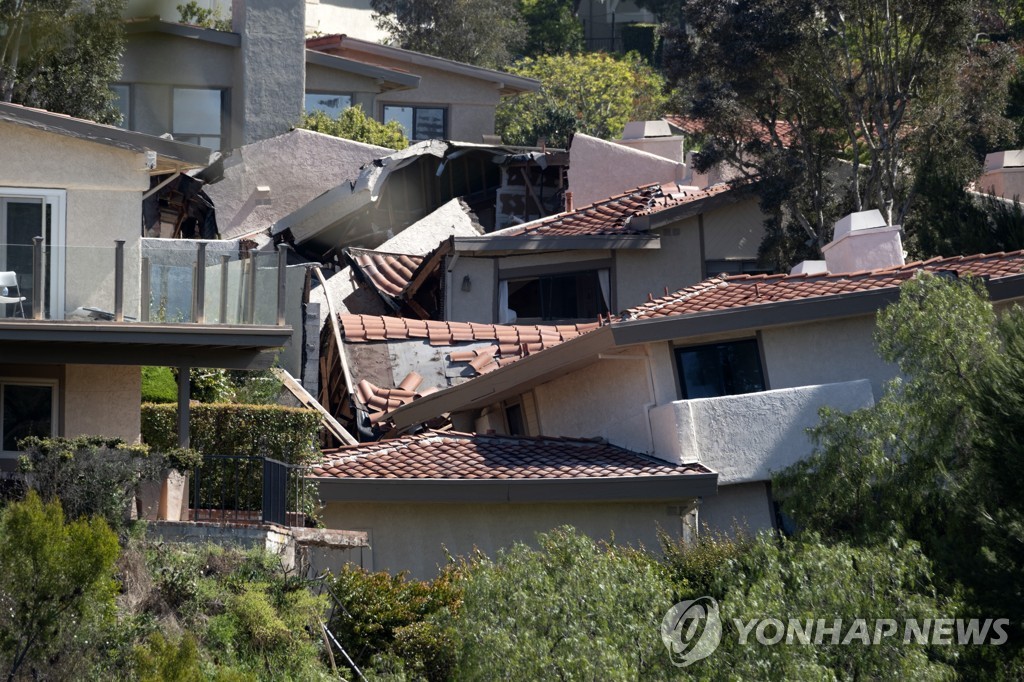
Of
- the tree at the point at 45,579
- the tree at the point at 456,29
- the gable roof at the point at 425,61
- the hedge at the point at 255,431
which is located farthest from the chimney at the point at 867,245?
the tree at the point at 456,29

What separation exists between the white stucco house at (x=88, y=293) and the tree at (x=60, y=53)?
10.2 m

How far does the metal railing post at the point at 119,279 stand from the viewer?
1936cm

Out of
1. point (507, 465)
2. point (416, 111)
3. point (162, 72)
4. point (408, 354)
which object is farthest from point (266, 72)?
point (507, 465)

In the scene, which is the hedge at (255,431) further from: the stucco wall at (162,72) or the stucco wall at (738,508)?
the stucco wall at (162,72)

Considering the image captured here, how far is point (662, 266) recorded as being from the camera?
31.2m

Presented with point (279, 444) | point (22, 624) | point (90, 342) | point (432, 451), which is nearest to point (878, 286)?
point (432, 451)

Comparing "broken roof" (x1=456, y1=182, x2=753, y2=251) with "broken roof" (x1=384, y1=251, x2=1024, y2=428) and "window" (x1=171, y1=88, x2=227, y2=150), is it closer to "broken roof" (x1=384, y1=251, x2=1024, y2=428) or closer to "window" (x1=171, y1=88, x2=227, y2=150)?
"broken roof" (x1=384, y1=251, x2=1024, y2=428)

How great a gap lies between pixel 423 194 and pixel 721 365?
634 inches

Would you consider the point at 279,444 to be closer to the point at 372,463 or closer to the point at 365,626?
the point at 372,463

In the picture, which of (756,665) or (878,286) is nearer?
(756,665)

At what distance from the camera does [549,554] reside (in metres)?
14.6

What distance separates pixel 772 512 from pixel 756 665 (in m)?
8.29

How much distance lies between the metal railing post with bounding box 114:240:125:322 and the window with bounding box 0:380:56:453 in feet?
6.49

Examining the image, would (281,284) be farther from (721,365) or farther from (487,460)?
(721,365)
